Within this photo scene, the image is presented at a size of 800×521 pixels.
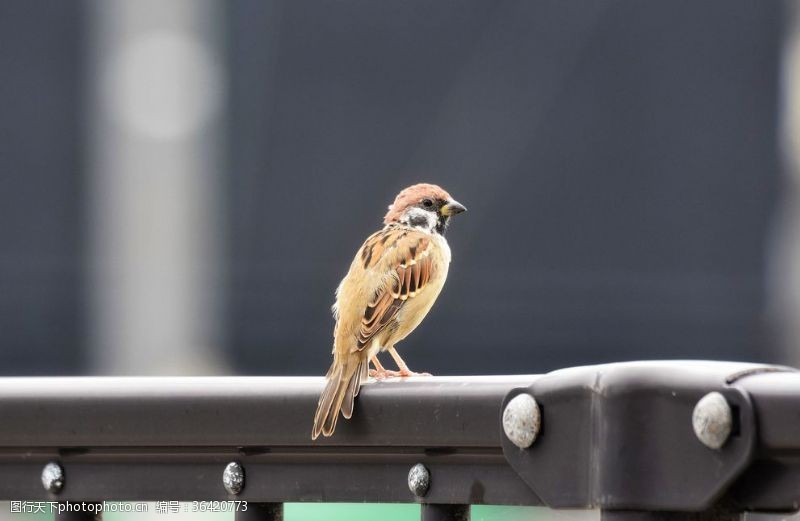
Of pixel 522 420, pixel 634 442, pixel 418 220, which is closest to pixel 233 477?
pixel 522 420

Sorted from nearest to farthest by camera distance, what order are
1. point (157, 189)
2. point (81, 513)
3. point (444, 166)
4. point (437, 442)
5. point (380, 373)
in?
point (437, 442)
point (81, 513)
point (380, 373)
point (157, 189)
point (444, 166)

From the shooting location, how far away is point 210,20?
15.7 m

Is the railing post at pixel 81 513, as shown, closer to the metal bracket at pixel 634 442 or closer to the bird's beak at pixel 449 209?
the metal bracket at pixel 634 442

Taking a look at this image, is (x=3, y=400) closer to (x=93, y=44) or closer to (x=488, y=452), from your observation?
(x=488, y=452)

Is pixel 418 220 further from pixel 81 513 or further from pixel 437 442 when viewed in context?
pixel 437 442

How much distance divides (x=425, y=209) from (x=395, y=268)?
0.74 metres

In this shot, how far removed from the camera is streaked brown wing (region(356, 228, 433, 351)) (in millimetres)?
4094

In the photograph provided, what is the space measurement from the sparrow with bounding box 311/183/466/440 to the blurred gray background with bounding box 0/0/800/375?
33.3ft

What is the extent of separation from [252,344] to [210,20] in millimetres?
3322

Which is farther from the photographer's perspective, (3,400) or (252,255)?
(252,255)

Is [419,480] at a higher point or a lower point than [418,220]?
lower

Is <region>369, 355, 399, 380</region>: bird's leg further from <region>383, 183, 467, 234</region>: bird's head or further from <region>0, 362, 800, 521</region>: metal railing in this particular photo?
<region>0, 362, 800, 521</region>: metal railing

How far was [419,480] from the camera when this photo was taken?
187 centimetres

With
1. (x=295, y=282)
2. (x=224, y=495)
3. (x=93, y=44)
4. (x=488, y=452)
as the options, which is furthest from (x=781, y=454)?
(x=93, y=44)
